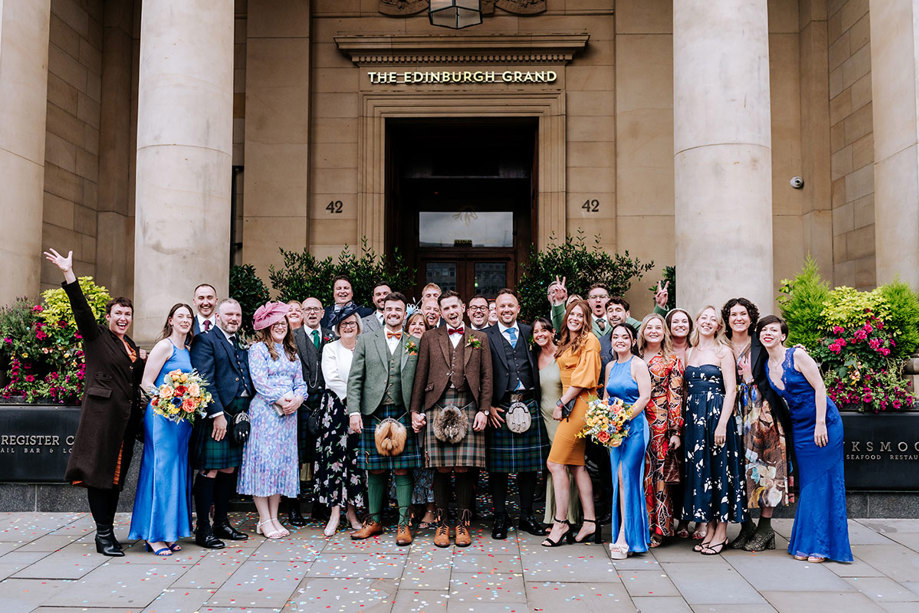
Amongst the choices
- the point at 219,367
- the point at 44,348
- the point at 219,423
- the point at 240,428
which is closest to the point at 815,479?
the point at 240,428

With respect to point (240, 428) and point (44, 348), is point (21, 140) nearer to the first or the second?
point (44, 348)

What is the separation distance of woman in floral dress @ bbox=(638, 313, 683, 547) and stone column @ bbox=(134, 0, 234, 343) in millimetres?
5154

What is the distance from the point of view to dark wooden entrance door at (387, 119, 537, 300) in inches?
574

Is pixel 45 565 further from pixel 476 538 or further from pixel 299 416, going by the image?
pixel 476 538

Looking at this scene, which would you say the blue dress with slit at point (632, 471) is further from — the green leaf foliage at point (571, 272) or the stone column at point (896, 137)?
the green leaf foliage at point (571, 272)

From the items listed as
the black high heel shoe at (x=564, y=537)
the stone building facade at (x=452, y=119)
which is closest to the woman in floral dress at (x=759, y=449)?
the black high heel shoe at (x=564, y=537)

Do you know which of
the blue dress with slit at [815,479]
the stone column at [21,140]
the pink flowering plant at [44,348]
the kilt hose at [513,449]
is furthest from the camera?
the stone column at [21,140]

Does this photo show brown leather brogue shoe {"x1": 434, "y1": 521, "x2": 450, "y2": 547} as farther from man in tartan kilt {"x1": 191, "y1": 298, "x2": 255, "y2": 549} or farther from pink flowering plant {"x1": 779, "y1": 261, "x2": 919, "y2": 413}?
pink flowering plant {"x1": 779, "y1": 261, "x2": 919, "y2": 413}

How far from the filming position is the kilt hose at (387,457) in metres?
6.44

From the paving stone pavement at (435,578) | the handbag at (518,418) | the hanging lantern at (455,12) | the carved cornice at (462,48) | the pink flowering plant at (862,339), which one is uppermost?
the carved cornice at (462,48)

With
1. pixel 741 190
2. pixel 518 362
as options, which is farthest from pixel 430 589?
pixel 741 190

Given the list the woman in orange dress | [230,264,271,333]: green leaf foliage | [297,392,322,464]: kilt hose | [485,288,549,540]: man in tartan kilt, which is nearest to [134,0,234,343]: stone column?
[297,392,322,464]: kilt hose

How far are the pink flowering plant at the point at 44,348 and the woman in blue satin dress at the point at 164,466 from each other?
6.72ft

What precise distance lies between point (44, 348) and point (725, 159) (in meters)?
7.72
